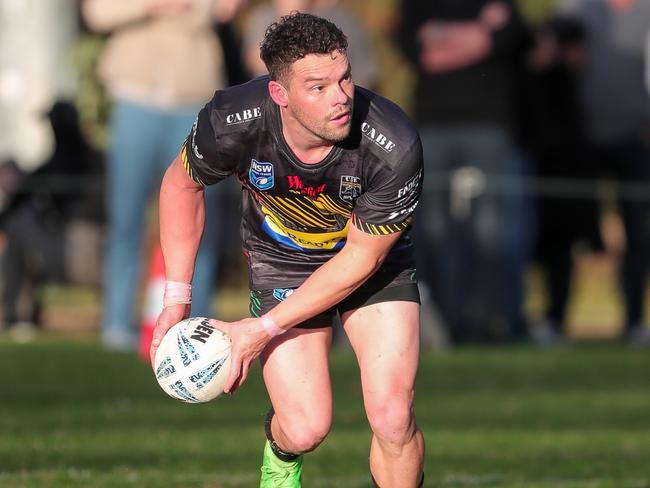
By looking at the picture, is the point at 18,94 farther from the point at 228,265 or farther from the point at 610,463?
the point at 610,463

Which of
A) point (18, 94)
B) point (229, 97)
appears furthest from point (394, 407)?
point (18, 94)

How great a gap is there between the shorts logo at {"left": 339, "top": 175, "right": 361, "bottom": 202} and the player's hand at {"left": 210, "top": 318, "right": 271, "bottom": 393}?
2.12ft

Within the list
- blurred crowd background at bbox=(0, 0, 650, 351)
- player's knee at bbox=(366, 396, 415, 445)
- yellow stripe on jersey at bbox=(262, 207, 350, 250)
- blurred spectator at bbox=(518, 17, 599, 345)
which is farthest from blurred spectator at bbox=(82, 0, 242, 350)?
player's knee at bbox=(366, 396, 415, 445)

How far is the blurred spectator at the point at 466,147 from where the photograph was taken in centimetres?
1342

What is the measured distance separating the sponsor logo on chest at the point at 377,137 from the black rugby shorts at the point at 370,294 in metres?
0.80

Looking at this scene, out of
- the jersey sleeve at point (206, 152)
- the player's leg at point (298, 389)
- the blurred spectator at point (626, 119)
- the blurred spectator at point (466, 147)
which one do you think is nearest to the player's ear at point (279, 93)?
the jersey sleeve at point (206, 152)

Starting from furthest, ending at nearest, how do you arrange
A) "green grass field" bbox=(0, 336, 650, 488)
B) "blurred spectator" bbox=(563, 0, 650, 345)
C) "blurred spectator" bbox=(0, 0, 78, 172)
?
"blurred spectator" bbox=(0, 0, 78, 172) < "blurred spectator" bbox=(563, 0, 650, 345) < "green grass field" bbox=(0, 336, 650, 488)

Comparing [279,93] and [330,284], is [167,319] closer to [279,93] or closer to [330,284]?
[330,284]

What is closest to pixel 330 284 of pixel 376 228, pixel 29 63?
pixel 376 228

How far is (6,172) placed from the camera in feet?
47.0

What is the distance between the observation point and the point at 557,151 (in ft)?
49.3

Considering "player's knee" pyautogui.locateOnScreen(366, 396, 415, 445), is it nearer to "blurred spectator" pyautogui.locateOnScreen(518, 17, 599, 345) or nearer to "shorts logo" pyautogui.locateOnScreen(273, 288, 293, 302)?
"shorts logo" pyautogui.locateOnScreen(273, 288, 293, 302)

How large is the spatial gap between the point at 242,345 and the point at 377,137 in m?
1.02

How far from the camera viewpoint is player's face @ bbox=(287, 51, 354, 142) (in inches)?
240
